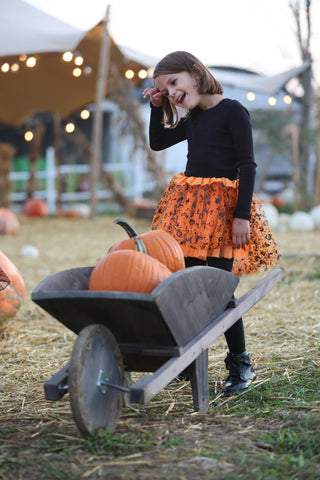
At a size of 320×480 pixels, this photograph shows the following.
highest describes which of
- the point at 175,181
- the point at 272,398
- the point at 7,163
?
the point at 7,163

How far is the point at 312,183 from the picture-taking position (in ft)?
34.9

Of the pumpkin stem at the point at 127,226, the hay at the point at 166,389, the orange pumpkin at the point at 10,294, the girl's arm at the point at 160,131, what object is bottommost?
the hay at the point at 166,389

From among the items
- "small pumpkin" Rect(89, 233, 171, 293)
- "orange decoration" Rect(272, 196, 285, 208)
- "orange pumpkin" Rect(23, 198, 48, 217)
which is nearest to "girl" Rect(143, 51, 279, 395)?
"small pumpkin" Rect(89, 233, 171, 293)

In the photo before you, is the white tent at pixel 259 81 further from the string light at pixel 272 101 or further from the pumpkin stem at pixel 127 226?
the pumpkin stem at pixel 127 226

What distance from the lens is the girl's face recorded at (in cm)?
231

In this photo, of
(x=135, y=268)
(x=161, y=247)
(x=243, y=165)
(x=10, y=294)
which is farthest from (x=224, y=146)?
(x=10, y=294)

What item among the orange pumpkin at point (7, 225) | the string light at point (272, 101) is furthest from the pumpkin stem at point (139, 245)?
the orange pumpkin at point (7, 225)

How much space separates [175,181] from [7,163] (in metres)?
7.84

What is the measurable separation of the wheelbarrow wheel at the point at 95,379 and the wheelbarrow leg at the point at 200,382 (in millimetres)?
289

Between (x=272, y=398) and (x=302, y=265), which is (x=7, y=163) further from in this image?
(x=272, y=398)

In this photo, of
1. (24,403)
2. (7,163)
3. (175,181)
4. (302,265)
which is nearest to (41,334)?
(24,403)

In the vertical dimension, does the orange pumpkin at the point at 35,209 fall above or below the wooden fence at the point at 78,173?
below

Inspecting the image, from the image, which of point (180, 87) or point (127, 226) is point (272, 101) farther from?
point (127, 226)

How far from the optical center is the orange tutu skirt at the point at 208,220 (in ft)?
7.79
